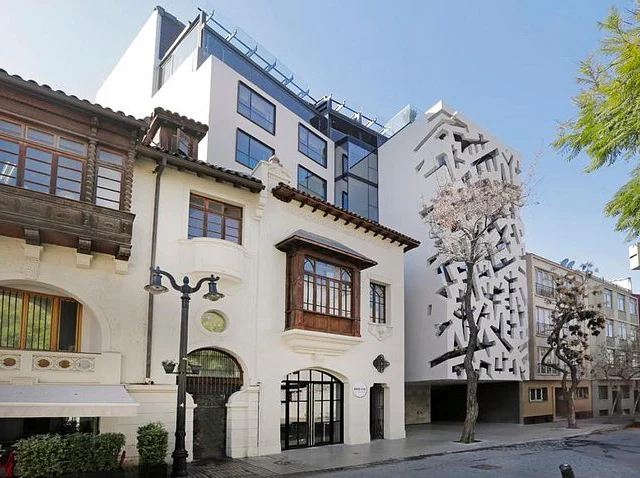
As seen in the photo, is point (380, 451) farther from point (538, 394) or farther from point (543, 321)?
point (543, 321)

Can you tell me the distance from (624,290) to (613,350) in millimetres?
11749

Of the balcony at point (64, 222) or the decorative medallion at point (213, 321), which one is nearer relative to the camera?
the balcony at point (64, 222)

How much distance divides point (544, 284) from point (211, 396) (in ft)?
89.6

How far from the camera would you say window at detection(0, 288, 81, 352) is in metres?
13.2

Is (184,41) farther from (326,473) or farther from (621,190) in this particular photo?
(621,190)

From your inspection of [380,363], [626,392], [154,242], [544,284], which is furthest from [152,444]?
[626,392]

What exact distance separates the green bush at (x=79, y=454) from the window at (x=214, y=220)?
21.0 ft

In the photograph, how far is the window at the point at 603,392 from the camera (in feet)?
139

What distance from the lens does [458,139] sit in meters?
30.3

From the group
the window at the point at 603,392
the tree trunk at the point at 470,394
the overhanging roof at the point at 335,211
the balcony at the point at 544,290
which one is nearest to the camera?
the overhanging roof at the point at 335,211

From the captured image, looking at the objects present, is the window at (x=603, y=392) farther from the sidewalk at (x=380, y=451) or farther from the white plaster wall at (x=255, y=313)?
the white plaster wall at (x=255, y=313)

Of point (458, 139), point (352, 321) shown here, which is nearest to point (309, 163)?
point (458, 139)

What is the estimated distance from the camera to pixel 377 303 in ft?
73.6

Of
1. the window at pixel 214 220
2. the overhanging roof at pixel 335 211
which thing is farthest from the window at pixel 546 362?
the window at pixel 214 220
